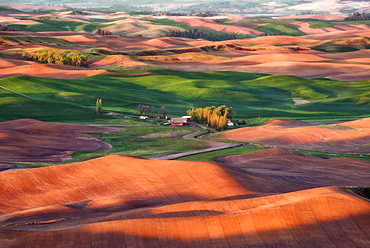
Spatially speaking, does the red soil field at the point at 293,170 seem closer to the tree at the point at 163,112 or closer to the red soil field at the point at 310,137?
the red soil field at the point at 310,137

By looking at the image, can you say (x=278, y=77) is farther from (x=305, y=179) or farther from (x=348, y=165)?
(x=305, y=179)

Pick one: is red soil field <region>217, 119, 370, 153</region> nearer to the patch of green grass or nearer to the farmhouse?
the patch of green grass

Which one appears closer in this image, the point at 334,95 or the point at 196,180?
the point at 196,180

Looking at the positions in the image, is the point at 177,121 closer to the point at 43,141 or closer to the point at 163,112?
the point at 163,112

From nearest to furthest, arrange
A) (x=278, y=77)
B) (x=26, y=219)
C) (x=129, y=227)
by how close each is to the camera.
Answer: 1. (x=129, y=227)
2. (x=26, y=219)
3. (x=278, y=77)

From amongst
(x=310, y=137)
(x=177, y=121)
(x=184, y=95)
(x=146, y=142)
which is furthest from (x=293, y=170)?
(x=184, y=95)

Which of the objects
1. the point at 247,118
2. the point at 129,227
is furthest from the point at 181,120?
the point at 129,227

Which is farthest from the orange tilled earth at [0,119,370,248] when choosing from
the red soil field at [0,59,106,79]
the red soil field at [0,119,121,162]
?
the red soil field at [0,59,106,79]
